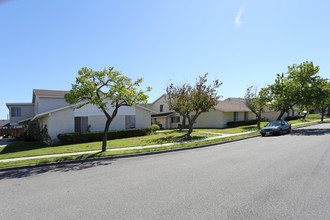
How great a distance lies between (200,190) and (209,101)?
16.7 meters

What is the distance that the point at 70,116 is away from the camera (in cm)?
2020

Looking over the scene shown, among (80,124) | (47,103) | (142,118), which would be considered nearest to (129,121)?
(142,118)

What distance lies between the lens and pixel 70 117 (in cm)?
2019

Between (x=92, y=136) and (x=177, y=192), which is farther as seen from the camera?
(x=92, y=136)

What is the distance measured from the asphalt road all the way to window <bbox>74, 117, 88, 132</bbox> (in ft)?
42.7

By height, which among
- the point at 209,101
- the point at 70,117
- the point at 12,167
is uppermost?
the point at 209,101

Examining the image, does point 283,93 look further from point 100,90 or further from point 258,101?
point 100,90

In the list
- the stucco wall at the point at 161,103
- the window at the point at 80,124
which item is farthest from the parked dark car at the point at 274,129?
the stucco wall at the point at 161,103

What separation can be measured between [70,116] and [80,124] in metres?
1.30

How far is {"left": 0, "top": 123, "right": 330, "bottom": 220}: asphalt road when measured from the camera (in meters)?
4.02

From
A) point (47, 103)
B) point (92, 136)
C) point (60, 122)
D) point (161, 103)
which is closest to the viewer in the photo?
point (60, 122)

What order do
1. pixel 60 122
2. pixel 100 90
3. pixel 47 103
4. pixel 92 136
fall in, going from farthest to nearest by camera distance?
pixel 47 103
pixel 92 136
pixel 60 122
pixel 100 90

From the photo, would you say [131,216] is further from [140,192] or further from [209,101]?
[209,101]

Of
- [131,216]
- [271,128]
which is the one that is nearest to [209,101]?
[271,128]
